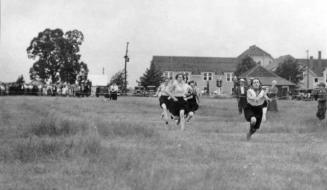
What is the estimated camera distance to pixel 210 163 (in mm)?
10406

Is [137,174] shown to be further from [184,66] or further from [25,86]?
[184,66]

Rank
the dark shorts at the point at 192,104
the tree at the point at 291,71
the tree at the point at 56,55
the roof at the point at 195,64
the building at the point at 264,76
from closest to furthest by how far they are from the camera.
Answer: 1. the dark shorts at the point at 192,104
2. the tree at the point at 56,55
3. the building at the point at 264,76
4. the tree at the point at 291,71
5. the roof at the point at 195,64

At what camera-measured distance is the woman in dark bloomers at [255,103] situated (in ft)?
51.5

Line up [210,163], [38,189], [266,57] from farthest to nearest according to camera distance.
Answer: [266,57] → [210,163] → [38,189]

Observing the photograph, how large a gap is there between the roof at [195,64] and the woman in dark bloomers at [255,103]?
4417 inches

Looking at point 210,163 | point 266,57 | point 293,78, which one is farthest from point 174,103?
point 266,57

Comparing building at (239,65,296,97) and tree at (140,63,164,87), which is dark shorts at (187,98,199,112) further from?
building at (239,65,296,97)

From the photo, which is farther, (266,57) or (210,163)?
(266,57)

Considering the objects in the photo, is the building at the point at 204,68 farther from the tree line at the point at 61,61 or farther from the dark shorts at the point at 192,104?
the dark shorts at the point at 192,104

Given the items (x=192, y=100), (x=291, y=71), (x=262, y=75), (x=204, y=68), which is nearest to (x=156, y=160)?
(x=192, y=100)

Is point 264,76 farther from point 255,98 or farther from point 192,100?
point 255,98

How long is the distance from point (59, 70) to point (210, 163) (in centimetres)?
8785

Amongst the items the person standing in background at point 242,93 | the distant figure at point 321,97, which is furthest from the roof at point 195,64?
the distant figure at point 321,97

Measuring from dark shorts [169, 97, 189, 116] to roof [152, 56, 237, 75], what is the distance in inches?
4264
